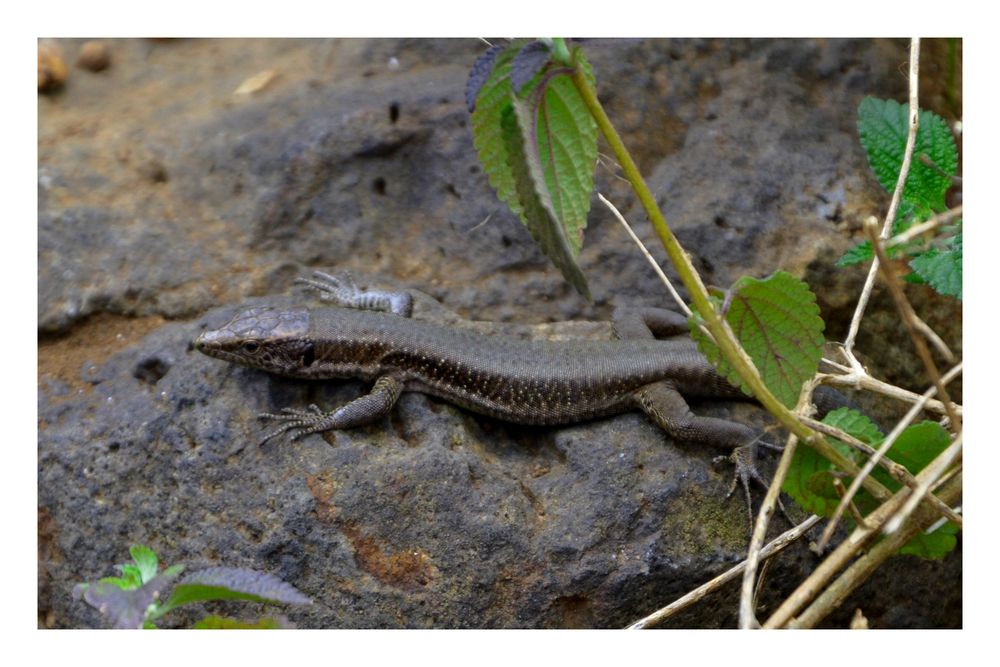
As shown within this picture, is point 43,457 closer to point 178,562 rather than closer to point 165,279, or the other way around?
point 178,562

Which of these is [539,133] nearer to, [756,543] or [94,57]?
[756,543]

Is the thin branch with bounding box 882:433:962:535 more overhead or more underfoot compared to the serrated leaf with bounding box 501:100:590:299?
more underfoot

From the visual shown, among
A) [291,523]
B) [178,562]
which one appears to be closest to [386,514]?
[291,523]

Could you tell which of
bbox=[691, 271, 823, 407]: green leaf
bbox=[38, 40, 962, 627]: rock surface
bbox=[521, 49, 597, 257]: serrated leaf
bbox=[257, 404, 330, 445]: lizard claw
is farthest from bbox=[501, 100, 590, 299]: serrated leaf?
bbox=[257, 404, 330, 445]: lizard claw

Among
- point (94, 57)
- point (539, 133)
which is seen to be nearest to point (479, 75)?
point (539, 133)

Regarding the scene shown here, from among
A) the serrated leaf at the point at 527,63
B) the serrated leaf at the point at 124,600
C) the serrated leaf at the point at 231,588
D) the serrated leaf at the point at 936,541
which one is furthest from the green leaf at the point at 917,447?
the serrated leaf at the point at 124,600

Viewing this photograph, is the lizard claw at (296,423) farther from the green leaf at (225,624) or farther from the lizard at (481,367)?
the green leaf at (225,624)

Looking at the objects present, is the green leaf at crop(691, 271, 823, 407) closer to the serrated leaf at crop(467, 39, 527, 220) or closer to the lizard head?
A: the serrated leaf at crop(467, 39, 527, 220)
